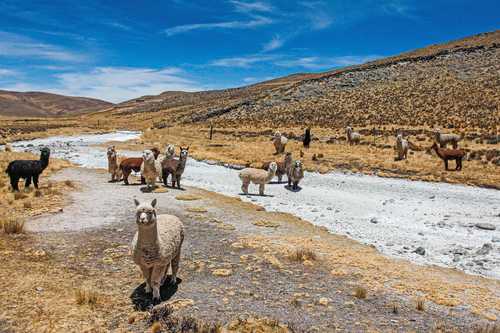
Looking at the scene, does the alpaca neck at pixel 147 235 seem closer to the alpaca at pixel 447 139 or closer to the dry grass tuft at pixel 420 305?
the dry grass tuft at pixel 420 305

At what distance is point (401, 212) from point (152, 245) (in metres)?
12.9

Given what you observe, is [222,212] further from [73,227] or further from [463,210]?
[463,210]

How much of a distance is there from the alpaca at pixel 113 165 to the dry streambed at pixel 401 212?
3954 millimetres

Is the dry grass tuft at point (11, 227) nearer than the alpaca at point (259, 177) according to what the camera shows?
Yes

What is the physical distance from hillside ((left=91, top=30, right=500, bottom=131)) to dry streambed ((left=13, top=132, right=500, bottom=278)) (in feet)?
83.8

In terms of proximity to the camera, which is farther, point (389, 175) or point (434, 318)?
point (389, 175)

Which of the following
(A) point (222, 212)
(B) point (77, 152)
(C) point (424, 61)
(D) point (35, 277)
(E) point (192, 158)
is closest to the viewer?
(D) point (35, 277)

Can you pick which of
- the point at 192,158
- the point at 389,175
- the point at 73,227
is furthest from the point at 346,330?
the point at 192,158

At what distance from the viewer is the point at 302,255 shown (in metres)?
10.0

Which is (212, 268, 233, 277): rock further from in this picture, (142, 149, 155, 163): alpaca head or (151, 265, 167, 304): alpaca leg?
(142, 149, 155, 163): alpaca head

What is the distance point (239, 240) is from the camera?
11297 mm

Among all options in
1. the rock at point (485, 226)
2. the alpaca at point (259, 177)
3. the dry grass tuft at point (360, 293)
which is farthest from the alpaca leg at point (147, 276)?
the rock at point (485, 226)

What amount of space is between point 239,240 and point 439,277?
5.28 m

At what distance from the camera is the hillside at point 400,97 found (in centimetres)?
5159
